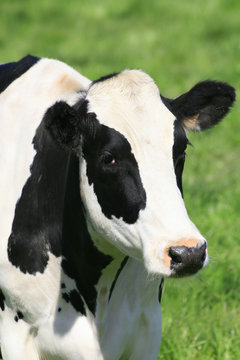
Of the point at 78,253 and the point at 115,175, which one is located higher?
the point at 115,175

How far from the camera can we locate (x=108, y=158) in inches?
132

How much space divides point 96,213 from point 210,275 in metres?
2.17

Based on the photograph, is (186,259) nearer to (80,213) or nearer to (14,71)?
(80,213)

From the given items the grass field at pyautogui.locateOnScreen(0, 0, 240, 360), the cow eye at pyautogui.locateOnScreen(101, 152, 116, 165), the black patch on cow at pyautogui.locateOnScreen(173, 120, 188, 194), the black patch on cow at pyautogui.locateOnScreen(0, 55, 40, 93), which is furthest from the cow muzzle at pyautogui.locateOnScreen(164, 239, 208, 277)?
the black patch on cow at pyautogui.locateOnScreen(0, 55, 40, 93)

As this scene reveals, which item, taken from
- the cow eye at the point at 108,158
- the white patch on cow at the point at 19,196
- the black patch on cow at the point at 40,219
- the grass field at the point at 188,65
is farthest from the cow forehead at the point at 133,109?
the grass field at the point at 188,65

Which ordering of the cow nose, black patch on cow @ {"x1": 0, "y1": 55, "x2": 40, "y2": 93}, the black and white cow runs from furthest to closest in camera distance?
1. black patch on cow @ {"x1": 0, "y1": 55, "x2": 40, "y2": 93}
2. the black and white cow
3. the cow nose

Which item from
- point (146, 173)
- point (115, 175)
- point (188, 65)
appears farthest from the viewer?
point (188, 65)

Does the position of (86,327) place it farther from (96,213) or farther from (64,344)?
(96,213)

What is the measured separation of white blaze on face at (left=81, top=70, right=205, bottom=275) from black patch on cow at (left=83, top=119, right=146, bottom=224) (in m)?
0.03

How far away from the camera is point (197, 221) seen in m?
6.17

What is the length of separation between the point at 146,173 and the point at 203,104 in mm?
689

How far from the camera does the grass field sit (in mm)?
4973

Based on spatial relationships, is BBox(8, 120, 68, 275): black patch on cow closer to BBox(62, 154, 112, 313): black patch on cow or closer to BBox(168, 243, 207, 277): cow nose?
BBox(62, 154, 112, 313): black patch on cow

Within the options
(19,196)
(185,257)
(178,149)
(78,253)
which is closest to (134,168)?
(178,149)
